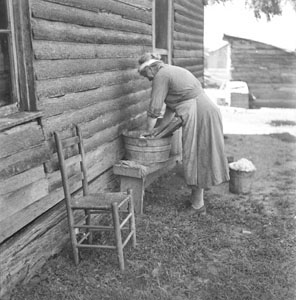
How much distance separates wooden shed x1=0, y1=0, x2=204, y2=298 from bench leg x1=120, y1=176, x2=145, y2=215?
200 millimetres

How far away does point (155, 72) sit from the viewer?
17.9 feet

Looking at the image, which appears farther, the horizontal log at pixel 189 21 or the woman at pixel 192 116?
the horizontal log at pixel 189 21

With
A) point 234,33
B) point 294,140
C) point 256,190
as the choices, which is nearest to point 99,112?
point 256,190

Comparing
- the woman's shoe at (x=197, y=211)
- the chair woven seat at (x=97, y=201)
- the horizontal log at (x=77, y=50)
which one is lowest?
the woman's shoe at (x=197, y=211)

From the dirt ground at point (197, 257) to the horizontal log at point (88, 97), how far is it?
1352mm

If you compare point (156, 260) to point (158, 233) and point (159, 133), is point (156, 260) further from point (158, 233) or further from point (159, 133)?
point (159, 133)

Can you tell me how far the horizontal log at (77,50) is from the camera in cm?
392

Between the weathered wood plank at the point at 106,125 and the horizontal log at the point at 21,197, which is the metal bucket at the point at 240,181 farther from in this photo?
the horizontal log at the point at 21,197

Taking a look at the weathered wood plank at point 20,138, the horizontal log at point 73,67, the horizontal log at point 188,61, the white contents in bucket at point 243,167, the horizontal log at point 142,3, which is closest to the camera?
the weathered wood plank at point 20,138

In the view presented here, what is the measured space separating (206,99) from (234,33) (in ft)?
45.4

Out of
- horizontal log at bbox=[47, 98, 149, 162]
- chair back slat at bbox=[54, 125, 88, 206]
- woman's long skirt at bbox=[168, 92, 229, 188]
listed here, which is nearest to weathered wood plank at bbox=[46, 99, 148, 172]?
horizontal log at bbox=[47, 98, 149, 162]

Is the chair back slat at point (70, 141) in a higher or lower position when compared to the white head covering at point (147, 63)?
lower

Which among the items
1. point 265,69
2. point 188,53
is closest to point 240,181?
point 188,53

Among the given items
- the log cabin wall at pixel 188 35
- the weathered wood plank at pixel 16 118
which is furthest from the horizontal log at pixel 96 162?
the log cabin wall at pixel 188 35
